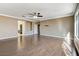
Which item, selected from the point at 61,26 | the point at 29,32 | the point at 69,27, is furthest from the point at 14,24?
the point at 69,27

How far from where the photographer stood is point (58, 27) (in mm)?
8914

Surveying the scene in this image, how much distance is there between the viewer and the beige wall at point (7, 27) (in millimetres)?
8664

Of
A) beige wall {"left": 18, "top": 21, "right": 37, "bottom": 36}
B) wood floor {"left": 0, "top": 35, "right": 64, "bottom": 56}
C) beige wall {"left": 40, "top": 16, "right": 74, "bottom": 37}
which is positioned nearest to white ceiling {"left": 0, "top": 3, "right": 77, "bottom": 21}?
beige wall {"left": 40, "top": 16, "right": 74, "bottom": 37}

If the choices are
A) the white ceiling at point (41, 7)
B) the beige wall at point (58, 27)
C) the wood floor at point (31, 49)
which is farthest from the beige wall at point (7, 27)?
the wood floor at point (31, 49)

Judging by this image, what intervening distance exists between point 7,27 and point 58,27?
479cm

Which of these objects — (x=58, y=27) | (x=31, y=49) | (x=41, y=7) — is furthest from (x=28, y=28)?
(x=31, y=49)

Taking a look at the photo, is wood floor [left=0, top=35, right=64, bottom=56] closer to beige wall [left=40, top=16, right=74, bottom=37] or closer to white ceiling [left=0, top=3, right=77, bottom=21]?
white ceiling [left=0, top=3, right=77, bottom=21]

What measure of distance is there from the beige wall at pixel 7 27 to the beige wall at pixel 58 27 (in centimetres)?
291

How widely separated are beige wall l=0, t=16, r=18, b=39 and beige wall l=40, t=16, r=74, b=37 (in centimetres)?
291

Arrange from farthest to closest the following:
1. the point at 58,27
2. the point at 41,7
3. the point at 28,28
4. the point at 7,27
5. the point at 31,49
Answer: the point at 28,28 → the point at 7,27 → the point at 58,27 → the point at 41,7 → the point at 31,49

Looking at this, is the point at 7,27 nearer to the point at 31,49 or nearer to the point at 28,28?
the point at 28,28

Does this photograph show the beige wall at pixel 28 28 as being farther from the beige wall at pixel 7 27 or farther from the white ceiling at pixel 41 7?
the white ceiling at pixel 41 7

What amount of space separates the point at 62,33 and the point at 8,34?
199 inches

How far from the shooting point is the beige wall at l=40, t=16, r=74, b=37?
25.2 feet
